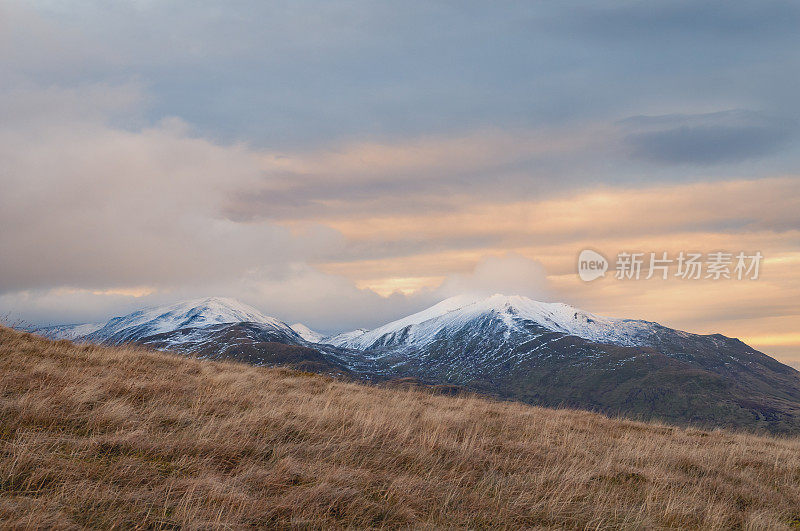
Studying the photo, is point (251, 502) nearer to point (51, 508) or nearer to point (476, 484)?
point (51, 508)

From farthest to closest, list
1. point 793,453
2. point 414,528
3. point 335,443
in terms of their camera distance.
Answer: point 793,453 < point 335,443 < point 414,528

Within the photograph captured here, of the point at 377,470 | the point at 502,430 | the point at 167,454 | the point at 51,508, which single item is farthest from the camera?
the point at 502,430

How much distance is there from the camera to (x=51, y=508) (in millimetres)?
5449

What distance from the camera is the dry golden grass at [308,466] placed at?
604cm

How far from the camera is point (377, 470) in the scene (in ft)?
25.8

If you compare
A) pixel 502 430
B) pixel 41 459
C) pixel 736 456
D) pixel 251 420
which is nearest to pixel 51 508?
pixel 41 459

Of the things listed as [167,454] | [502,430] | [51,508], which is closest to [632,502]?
[502,430]

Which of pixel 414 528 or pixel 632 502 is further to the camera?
pixel 632 502

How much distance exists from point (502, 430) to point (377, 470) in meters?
5.19

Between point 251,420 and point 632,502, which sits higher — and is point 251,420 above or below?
above

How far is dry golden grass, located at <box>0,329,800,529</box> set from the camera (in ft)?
19.8

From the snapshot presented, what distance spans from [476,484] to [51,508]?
229 inches

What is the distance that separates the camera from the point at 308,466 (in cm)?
741

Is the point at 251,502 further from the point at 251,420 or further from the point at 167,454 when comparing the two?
the point at 251,420
